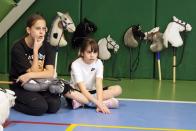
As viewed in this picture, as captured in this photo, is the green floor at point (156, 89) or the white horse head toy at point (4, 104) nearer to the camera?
the white horse head toy at point (4, 104)

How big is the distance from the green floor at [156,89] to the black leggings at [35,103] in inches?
40.5

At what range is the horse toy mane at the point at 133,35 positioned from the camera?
5.49 meters

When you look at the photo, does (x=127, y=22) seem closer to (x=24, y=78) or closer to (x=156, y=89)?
(x=156, y=89)

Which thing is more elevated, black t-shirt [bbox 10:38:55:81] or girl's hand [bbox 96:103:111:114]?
black t-shirt [bbox 10:38:55:81]

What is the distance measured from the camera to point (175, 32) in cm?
535

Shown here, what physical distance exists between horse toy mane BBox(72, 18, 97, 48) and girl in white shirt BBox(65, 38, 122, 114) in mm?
1943

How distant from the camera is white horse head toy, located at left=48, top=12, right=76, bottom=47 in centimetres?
550

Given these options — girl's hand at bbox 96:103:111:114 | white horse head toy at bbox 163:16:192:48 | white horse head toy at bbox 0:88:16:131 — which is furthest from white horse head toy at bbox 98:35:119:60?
white horse head toy at bbox 0:88:16:131

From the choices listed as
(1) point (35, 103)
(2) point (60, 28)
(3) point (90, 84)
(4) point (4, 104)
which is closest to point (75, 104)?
(3) point (90, 84)

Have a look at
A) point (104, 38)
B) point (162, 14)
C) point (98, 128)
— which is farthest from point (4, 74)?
point (98, 128)

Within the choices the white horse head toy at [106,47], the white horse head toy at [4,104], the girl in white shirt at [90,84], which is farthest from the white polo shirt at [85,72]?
the white horse head toy at [106,47]

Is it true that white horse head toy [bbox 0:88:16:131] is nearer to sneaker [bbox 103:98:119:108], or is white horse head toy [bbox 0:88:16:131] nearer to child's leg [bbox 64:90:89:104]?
child's leg [bbox 64:90:89:104]

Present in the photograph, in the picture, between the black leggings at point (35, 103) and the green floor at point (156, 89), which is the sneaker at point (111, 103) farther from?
the green floor at point (156, 89)

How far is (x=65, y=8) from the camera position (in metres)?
5.73
